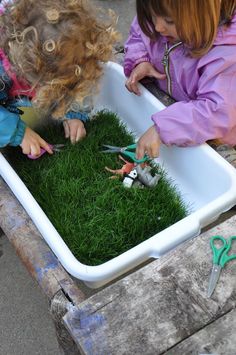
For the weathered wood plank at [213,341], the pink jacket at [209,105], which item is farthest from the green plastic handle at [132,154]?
the weathered wood plank at [213,341]

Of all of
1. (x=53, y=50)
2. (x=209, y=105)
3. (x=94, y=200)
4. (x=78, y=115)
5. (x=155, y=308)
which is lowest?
(x=94, y=200)

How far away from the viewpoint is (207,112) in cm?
120

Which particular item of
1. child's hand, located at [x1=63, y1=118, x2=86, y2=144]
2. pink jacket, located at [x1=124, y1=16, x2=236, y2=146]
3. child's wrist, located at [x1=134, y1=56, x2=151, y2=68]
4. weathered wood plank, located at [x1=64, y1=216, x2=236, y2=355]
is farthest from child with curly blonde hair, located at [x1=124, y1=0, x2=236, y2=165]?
weathered wood plank, located at [x1=64, y1=216, x2=236, y2=355]

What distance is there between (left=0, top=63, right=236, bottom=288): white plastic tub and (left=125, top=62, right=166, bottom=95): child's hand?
36mm

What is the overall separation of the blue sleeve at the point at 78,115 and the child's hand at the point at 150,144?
0.29m

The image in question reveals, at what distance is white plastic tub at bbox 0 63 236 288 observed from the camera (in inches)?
38.8

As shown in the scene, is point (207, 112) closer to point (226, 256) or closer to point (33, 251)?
point (226, 256)

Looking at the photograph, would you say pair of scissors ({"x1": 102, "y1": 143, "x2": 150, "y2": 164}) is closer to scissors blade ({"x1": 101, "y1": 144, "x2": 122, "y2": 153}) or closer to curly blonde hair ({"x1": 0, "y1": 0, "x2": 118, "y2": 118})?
scissors blade ({"x1": 101, "y1": 144, "x2": 122, "y2": 153})

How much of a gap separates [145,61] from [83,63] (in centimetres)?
39

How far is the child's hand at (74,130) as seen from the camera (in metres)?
1.46

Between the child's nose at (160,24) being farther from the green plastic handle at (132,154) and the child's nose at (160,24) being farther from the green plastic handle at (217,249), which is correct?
the green plastic handle at (217,249)

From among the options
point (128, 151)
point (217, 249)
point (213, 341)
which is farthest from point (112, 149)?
point (213, 341)

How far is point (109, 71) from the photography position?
1521 mm

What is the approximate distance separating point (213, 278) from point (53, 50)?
630 mm
